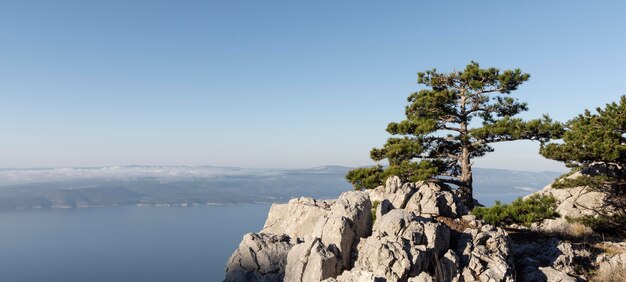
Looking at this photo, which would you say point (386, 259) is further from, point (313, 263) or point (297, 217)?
point (297, 217)

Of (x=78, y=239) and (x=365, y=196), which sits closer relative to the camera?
(x=365, y=196)

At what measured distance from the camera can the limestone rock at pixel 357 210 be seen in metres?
14.6

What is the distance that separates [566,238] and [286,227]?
14222 millimetres

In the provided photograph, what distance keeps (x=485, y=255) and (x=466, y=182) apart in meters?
11.7

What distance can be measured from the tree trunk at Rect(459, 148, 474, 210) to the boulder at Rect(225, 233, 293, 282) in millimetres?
13954

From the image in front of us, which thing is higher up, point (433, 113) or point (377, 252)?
point (433, 113)

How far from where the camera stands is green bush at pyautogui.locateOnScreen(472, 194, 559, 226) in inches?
701

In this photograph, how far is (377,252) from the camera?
1183cm

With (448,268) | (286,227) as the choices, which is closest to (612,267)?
(448,268)

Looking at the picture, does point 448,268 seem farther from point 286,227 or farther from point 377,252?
point 286,227

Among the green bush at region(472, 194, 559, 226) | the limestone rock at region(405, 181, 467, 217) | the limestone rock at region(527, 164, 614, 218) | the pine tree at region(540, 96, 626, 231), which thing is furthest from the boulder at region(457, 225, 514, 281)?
the limestone rock at region(527, 164, 614, 218)

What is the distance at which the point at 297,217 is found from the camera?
1947 cm

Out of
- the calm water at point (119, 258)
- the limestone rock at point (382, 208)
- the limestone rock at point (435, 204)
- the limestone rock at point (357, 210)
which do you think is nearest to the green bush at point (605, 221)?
the limestone rock at point (435, 204)

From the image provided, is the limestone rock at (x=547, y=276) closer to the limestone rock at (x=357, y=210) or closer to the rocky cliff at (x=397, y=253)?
the rocky cliff at (x=397, y=253)
